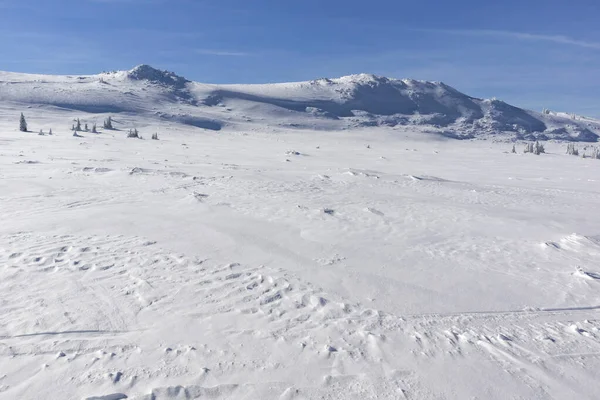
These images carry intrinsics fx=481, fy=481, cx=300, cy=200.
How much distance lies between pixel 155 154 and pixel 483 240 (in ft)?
47.0

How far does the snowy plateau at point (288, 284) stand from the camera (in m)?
4.12

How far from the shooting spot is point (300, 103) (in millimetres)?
55969

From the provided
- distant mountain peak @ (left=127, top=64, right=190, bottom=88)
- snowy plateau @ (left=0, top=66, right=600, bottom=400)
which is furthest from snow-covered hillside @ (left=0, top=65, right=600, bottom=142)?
snowy plateau @ (left=0, top=66, right=600, bottom=400)

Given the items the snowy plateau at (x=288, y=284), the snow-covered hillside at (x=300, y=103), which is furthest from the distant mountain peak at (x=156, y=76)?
the snowy plateau at (x=288, y=284)

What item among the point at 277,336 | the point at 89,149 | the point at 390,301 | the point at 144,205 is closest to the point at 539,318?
the point at 390,301

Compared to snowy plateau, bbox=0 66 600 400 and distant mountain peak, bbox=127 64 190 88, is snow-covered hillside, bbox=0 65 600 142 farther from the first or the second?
snowy plateau, bbox=0 66 600 400

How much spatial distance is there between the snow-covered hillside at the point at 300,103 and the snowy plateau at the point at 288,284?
95.7ft

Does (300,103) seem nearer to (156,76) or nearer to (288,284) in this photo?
(156,76)

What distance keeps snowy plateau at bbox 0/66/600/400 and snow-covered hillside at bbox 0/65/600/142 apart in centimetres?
2917

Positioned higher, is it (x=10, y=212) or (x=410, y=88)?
(x=410, y=88)

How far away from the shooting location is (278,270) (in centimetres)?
662

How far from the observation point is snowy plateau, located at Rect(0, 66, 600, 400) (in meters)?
4.12

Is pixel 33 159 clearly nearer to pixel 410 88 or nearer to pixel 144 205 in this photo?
pixel 144 205

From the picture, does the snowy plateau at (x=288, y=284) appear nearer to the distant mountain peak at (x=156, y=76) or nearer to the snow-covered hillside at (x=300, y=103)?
the snow-covered hillside at (x=300, y=103)
